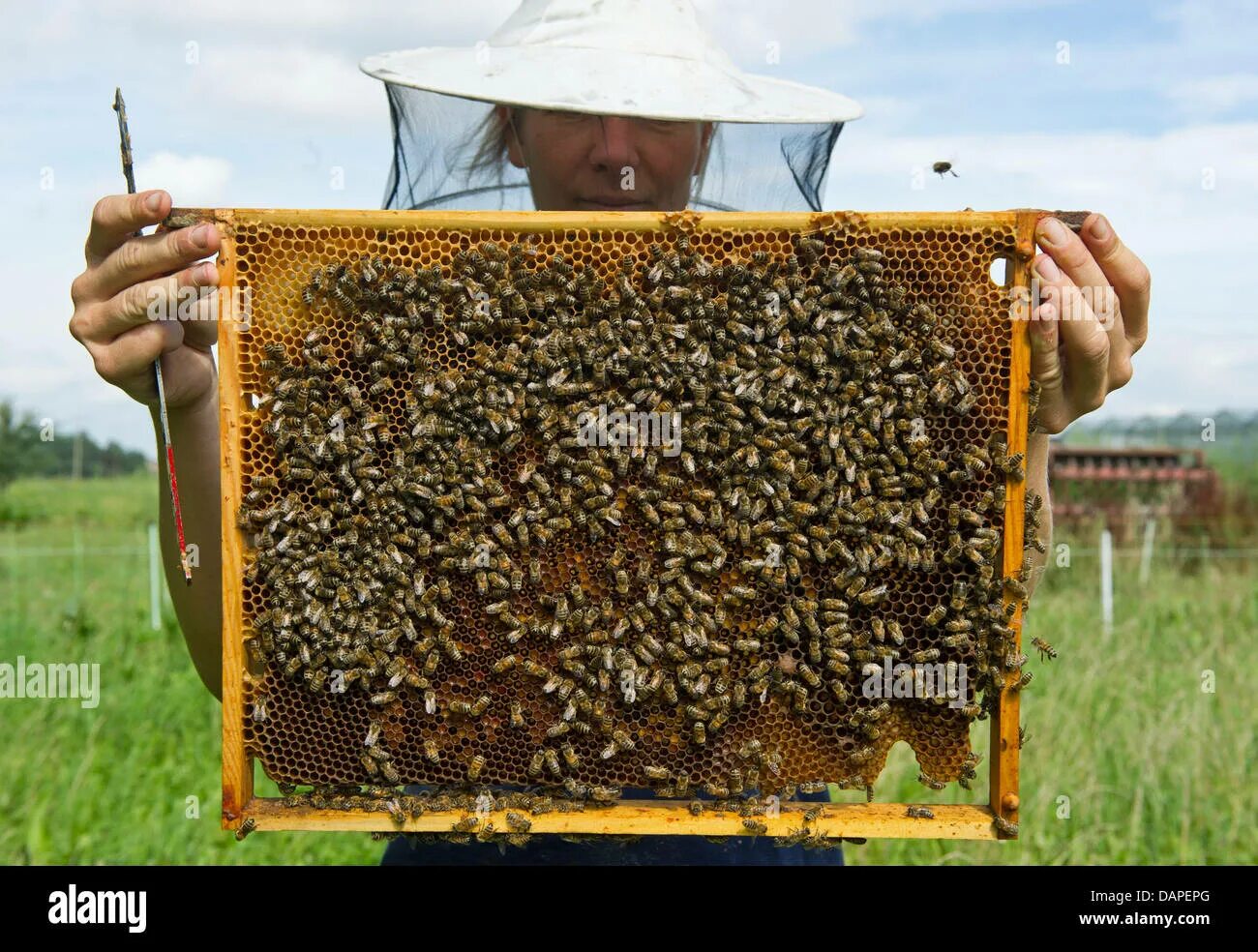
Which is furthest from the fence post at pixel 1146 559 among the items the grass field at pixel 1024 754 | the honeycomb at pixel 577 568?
the honeycomb at pixel 577 568

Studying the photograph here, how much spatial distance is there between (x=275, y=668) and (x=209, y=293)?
4.79ft

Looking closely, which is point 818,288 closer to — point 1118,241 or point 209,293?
point 1118,241

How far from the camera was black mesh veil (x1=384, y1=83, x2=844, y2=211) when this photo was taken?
477 centimetres

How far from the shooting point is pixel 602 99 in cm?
394

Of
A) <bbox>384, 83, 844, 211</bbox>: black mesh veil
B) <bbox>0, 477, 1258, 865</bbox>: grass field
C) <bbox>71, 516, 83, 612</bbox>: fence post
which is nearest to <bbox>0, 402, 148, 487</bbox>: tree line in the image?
<bbox>71, 516, 83, 612</bbox>: fence post

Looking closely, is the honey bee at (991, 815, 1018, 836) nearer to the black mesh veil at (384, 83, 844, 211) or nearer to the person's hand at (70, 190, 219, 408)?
the black mesh veil at (384, 83, 844, 211)

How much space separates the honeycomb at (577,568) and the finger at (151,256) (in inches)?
3.5

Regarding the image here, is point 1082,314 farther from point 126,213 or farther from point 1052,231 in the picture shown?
point 126,213

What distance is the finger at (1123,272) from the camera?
3.60m

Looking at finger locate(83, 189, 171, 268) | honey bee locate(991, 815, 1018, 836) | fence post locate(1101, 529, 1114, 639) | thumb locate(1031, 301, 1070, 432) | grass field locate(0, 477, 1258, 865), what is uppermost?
finger locate(83, 189, 171, 268)

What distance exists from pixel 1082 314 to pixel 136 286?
137 inches

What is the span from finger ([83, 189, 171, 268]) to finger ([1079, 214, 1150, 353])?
3.39 metres

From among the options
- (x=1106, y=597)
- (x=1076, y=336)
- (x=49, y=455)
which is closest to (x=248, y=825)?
(x=1076, y=336)
